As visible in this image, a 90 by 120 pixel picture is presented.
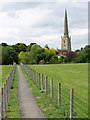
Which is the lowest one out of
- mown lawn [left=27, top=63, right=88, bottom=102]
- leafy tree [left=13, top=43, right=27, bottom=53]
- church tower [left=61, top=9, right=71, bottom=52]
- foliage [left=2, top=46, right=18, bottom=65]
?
mown lawn [left=27, top=63, right=88, bottom=102]

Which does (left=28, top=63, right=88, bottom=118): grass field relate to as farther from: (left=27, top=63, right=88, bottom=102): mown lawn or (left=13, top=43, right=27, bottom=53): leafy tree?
(left=13, top=43, right=27, bottom=53): leafy tree

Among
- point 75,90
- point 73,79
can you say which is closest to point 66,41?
point 73,79

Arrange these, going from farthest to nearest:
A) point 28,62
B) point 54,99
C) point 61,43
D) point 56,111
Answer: point 61,43
point 28,62
point 54,99
point 56,111

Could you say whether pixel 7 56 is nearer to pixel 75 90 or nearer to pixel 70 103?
pixel 75 90

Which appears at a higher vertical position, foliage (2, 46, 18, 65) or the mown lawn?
foliage (2, 46, 18, 65)

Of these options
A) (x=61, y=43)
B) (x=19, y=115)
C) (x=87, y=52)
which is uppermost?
(x=61, y=43)

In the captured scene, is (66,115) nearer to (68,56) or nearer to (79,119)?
(79,119)

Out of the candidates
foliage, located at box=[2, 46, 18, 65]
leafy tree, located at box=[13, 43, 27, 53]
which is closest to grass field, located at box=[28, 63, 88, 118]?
foliage, located at box=[2, 46, 18, 65]

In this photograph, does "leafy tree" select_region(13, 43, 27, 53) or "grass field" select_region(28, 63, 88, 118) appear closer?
"grass field" select_region(28, 63, 88, 118)

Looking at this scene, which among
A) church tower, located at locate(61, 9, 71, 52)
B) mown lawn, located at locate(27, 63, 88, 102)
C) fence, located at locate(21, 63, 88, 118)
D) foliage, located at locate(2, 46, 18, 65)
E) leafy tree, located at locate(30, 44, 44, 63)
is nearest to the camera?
fence, located at locate(21, 63, 88, 118)

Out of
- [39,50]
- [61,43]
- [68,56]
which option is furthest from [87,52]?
[61,43]

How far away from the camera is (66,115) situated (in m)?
7.97

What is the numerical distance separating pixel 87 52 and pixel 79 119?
9697cm

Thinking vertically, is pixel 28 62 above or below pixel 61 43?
below
